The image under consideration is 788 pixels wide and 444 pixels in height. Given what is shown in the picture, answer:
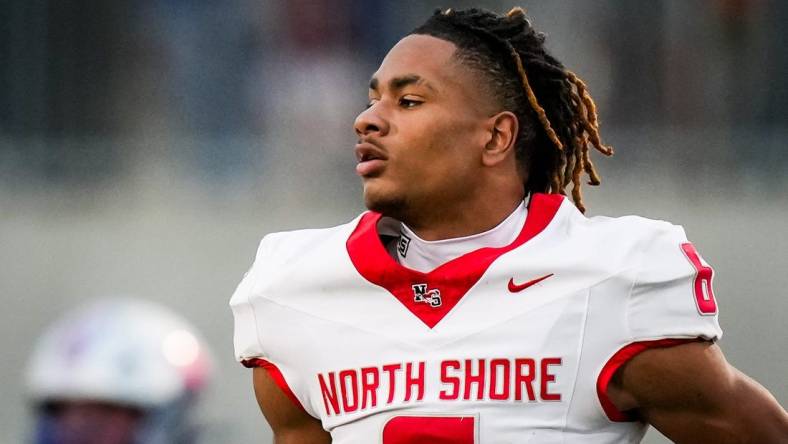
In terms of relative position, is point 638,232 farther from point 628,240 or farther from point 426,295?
point 426,295

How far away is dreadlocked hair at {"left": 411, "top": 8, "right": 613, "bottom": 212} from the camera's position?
9.68ft

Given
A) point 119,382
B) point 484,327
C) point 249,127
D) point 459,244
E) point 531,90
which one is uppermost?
point 531,90

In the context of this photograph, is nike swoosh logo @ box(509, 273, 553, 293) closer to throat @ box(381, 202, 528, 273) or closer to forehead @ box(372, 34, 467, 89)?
throat @ box(381, 202, 528, 273)

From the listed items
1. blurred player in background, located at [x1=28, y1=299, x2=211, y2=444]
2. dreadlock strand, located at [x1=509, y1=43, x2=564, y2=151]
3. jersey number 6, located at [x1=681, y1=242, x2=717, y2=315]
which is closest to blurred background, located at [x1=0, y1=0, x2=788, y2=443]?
blurred player in background, located at [x1=28, y1=299, x2=211, y2=444]

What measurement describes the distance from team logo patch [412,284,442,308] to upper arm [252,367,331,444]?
0.31 meters

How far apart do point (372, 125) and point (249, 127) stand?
380 centimetres

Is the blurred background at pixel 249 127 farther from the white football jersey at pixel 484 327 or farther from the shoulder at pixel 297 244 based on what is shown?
the white football jersey at pixel 484 327

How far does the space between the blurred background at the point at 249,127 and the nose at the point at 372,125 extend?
136 inches

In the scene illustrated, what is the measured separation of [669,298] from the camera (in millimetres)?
2670

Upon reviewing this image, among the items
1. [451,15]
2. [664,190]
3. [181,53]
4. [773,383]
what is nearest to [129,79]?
[181,53]

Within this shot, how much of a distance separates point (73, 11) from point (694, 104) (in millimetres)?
2531

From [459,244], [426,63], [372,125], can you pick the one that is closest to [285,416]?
[459,244]

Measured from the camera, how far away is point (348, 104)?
6543 millimetres

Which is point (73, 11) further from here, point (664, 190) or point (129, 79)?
point (664, 190)
